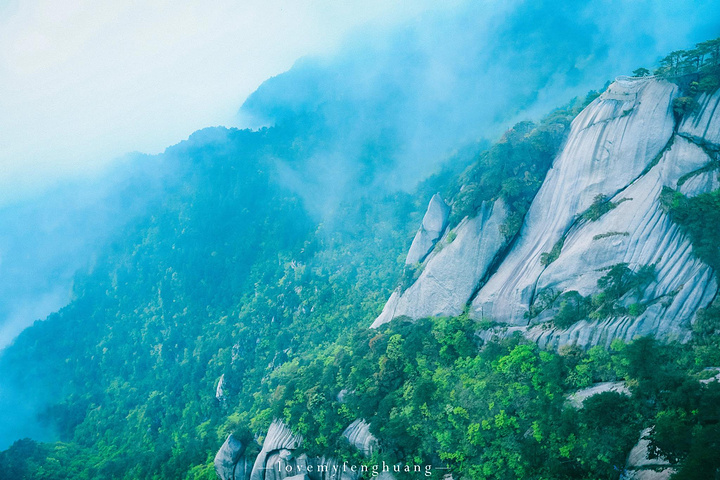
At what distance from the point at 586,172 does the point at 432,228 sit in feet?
47.0

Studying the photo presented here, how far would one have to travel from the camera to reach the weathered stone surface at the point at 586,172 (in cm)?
2780

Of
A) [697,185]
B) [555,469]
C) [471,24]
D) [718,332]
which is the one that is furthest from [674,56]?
[471,24]

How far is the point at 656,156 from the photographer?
27.2m

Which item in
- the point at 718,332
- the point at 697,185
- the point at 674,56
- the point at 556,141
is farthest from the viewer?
the point at 556,141

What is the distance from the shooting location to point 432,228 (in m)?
38.6

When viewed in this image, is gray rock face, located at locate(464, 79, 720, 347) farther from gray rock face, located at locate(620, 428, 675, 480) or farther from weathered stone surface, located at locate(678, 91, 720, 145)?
gray rock face, located at locate(620, 428, 675, 480)

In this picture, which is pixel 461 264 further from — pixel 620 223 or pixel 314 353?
pixel 314 353

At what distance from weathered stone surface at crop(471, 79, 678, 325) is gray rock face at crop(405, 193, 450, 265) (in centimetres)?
794

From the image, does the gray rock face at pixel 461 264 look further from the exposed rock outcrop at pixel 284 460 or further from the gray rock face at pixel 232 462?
the gray rock face at pixel 232 462

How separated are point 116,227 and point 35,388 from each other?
3403 centimetres

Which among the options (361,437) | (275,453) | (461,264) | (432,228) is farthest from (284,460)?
(432,228)

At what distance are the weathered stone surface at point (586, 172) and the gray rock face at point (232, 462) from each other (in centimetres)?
2388

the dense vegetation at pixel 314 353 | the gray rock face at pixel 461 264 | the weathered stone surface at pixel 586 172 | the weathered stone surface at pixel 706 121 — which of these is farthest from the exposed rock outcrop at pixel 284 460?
the weathered stone surface at pixel 706 121

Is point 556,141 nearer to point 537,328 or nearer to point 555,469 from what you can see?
point 537,328
